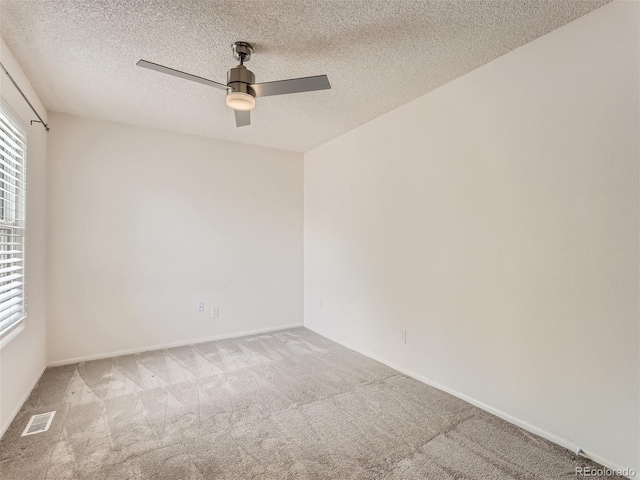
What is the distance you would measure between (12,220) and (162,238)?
1.37 meters

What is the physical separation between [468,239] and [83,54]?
2982 millimetres

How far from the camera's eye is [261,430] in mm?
2053

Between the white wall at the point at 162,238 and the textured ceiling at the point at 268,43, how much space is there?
65cm

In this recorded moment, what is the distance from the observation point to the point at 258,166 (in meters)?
4.21

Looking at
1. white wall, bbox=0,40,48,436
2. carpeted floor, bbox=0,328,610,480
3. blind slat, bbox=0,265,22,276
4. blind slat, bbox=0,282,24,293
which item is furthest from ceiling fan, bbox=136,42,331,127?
carpeted floor, bbox=0,328,610,480

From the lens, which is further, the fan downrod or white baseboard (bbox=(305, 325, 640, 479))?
the fan downrod

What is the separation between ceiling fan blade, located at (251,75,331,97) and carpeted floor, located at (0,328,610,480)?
217 cm

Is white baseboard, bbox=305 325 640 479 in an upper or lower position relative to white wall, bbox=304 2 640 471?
lower

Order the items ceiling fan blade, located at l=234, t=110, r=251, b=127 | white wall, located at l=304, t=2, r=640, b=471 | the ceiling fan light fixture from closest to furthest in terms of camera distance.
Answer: white wall, located at l=304, t=2, r=640, b=471 < the ceiling fan light fixture < ceiling fan blade, located at l=234, t=110, r=251, b=127

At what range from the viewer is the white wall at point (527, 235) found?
1675 millimetres

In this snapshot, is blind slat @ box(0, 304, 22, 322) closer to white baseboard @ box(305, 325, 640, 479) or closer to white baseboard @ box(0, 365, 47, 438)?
white baseboard @ box(0, 365, 47, 438)

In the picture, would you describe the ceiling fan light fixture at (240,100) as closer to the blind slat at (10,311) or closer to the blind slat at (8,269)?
the blind slat at (8,269)

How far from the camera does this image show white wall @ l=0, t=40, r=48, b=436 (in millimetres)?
2061

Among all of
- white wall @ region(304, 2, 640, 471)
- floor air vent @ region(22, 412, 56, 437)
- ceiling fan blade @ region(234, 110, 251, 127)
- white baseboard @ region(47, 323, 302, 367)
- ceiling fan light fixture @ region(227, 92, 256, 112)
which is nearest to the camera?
white wall @ region(304, 2, 640, 471)
